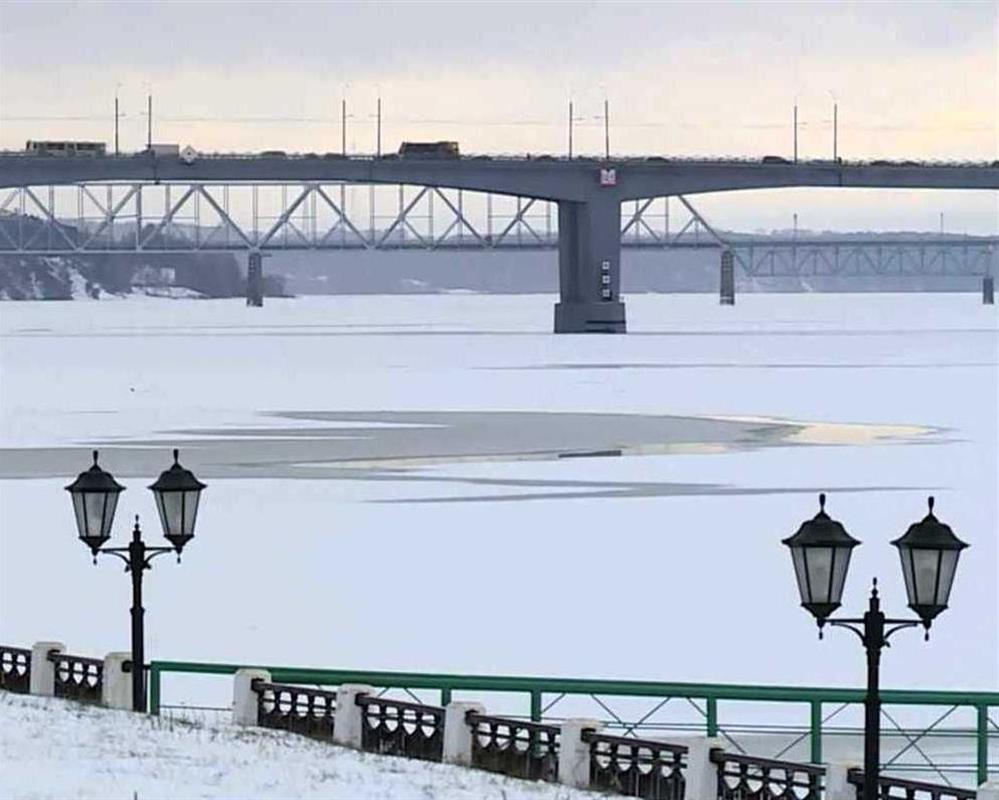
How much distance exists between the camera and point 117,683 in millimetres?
20578

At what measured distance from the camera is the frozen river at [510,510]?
25.3 meters

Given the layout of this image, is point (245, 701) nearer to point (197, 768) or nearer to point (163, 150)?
point (197, 768)

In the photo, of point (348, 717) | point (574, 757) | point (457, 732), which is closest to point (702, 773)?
point (574, 757)

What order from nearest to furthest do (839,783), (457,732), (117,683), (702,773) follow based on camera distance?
(839,783) → (702,773) → (457,732) → (117,683)

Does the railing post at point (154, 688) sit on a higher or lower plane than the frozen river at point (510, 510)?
lower

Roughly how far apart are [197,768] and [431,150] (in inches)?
5357

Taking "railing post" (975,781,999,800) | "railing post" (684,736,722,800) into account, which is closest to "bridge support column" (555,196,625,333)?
"railing post" (684,736,722,800)

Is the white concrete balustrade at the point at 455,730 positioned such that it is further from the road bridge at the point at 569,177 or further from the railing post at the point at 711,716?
the road bridge at the point at 569,177

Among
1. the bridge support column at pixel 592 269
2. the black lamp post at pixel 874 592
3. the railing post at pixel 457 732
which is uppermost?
the bridge support column at pixel 592 269

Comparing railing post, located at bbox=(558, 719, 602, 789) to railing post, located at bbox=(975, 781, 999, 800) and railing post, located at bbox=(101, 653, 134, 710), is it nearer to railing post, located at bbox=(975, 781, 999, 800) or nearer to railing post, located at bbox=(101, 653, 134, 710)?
railing post, located at bbox=(975, 781, 999, 800)

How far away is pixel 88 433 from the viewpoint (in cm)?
5484

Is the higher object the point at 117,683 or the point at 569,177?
the point at 569,177

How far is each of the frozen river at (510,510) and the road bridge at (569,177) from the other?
179 ft

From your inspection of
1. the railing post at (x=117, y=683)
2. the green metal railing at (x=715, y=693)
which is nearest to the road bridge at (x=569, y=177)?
the railing post at (x=117, y=683)
